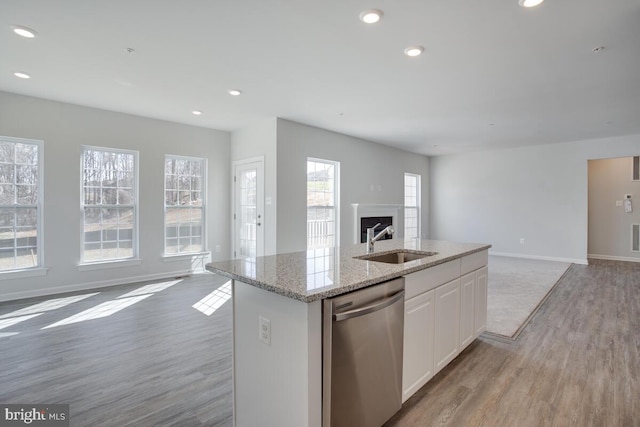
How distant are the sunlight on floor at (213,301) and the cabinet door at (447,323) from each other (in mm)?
2517

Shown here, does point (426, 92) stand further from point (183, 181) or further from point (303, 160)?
point (183, 181)

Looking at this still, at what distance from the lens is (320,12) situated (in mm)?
2369

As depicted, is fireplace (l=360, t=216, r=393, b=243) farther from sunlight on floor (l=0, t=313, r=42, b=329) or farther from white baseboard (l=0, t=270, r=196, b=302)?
sunlight on floor (l=0, t=313, r=42, b=329)

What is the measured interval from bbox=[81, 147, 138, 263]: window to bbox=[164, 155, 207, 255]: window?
19.7 inches

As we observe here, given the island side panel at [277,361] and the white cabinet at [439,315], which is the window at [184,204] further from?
the white cabinet at [439,315]

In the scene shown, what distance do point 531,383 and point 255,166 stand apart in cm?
465

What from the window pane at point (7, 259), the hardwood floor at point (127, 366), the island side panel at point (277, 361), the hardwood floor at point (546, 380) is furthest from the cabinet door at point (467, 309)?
the window pane at point (7, 259)

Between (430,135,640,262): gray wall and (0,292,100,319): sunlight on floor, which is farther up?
(430,135,640,262): gray wall

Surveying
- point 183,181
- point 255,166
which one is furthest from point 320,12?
point 183,181

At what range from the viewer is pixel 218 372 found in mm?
2439

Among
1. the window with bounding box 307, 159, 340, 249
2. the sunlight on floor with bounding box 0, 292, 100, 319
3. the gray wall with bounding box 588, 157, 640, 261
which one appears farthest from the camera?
the gray wall with bounding box 588, 157, 640, 261

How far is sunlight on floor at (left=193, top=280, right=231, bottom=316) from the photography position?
12.6 ft

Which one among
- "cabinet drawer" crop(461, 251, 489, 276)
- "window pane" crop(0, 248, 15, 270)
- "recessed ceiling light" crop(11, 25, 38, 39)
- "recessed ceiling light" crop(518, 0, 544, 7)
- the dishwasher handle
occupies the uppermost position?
"recessed ceiling light" crop(11, 25, 38, 39)

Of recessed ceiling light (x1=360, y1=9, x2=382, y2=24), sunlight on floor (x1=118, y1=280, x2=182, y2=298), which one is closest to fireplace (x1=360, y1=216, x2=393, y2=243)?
sunlight on floor (x1=118, y1=280, x2=182, y2=298)
